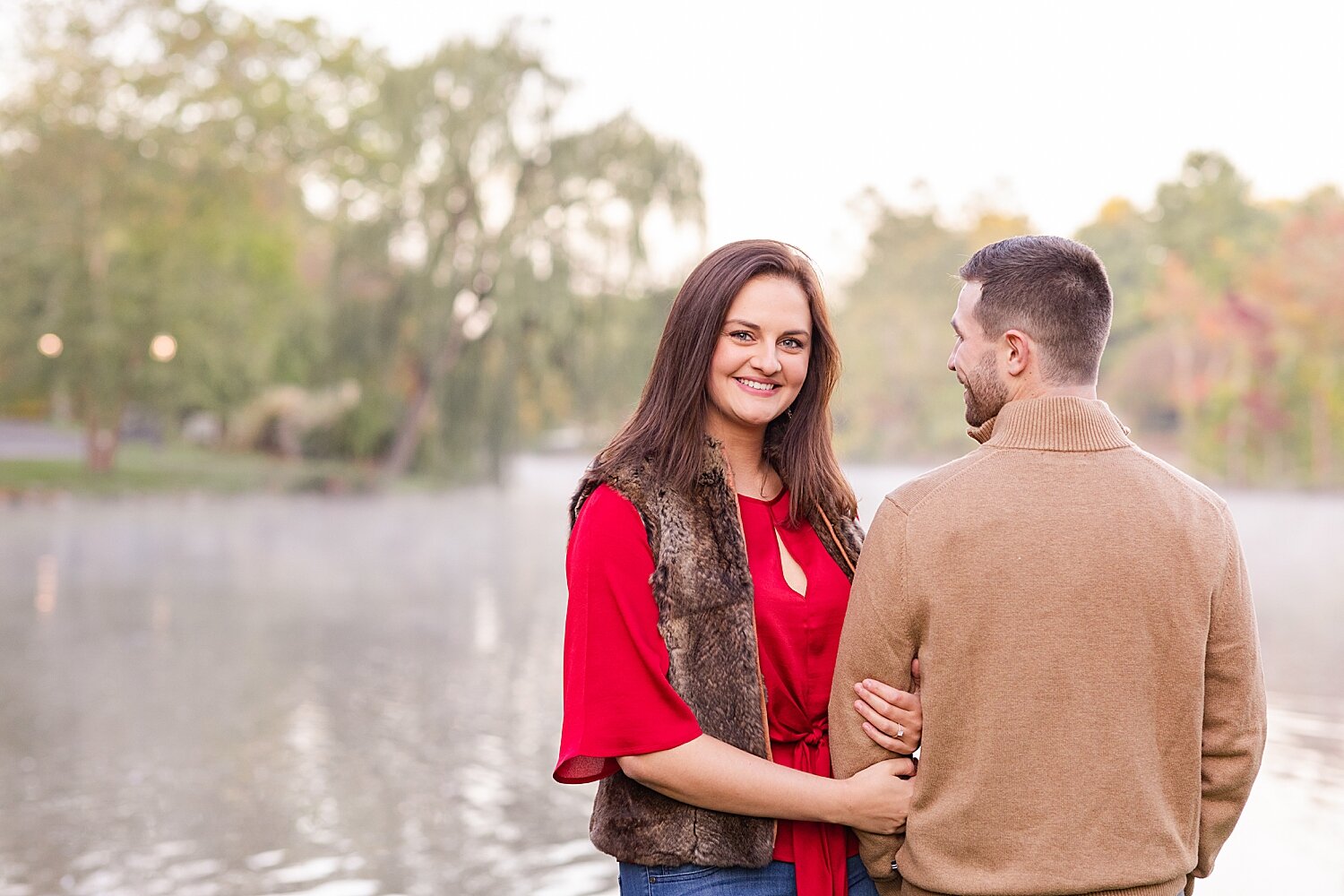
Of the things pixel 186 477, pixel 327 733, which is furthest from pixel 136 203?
pixel 327 733

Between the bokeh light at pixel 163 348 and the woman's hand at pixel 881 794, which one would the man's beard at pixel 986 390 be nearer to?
the woman's hand at pixel 881 794

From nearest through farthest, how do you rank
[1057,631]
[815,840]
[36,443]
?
[1057,631] < [815,840] < [36,443]

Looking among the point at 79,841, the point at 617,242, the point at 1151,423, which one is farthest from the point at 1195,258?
the point at 79,841

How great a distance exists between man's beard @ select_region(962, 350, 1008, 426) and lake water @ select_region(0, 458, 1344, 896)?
10.1 ft

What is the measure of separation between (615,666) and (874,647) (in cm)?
30

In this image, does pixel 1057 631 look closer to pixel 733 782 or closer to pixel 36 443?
pixel 733 782

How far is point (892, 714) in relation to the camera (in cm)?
173

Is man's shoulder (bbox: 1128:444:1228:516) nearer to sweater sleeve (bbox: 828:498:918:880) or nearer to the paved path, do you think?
sweater sleeve (bbox: 828:498:918:880)

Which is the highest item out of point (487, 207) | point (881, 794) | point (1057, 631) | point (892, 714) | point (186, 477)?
point (487, 207)

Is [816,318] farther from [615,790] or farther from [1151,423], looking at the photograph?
[1151,423]

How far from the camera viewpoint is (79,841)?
4.88 metres

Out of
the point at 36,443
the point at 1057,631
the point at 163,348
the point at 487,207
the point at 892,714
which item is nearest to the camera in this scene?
the point at 1057,631

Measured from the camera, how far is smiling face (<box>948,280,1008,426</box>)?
5.76 ft

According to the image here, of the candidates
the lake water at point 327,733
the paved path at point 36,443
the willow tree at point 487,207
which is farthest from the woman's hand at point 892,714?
the paved path at point 36,443
